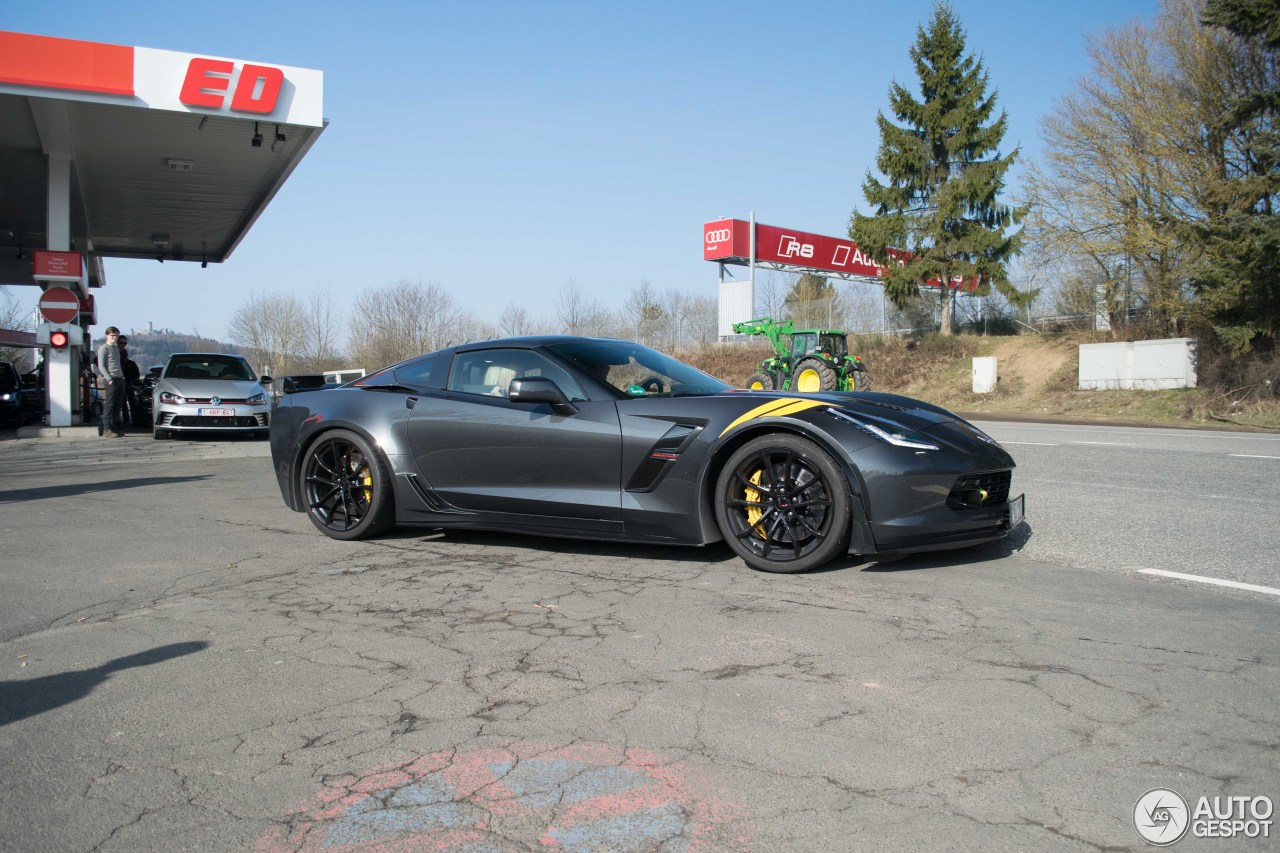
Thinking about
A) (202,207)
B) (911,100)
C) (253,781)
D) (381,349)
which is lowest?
(253,781)

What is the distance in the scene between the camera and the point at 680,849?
223 centimetres

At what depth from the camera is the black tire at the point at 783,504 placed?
4.82m

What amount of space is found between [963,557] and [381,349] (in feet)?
120

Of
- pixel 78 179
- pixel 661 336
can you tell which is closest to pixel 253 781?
pixel 78 179

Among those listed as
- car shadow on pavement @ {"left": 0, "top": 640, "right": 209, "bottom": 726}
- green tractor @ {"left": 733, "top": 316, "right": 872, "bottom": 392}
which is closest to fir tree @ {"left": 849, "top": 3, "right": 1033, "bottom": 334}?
green tractor @ {"left": 733, "top": 316, "right": 872, "bottom": 392}

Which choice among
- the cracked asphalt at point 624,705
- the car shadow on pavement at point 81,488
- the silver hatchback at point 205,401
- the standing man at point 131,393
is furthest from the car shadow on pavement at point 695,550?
the standing man at point 131,393

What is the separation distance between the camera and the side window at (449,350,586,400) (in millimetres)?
5797

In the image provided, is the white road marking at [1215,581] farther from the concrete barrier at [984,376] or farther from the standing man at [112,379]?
the concrete barrier at [984,376]

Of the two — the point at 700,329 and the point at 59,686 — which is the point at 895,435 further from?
the point at 700,329

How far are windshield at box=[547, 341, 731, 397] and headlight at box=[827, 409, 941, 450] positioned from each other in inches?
39.2

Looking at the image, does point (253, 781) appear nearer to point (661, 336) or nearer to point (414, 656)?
point (414, 656)

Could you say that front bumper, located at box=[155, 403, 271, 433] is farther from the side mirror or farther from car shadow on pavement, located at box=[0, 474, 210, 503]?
the side mirror

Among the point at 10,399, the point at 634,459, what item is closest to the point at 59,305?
the point at 10,399

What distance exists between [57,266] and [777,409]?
16538 mm
